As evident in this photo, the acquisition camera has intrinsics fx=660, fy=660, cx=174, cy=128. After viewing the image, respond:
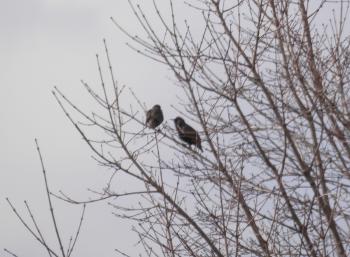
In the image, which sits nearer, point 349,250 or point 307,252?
point 307,252

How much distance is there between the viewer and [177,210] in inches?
191

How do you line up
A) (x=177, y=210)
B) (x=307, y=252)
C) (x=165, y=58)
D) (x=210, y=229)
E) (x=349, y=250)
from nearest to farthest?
(x=307, y=252) < (x=177, y=210) < (x=349, y=250) < (x=165, y=58) < (x=210, y=229)

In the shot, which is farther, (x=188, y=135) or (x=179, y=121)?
(x=179, y=121)

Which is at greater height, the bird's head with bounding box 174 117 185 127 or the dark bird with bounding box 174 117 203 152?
the bird's head with bounding box 174 117 185 127

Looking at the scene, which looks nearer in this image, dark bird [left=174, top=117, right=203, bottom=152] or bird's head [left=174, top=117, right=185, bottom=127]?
dark bird [left=174, top=117, right=203, bottom=152]

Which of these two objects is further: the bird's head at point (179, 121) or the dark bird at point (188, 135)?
the bird's head at point (179, 121)

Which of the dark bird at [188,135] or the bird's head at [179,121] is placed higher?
the bird's head at [179,121]

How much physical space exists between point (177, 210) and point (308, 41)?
249 cm

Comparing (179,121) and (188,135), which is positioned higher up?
(179,121)

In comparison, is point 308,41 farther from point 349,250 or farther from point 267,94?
point 349,250

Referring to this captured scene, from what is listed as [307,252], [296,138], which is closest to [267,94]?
[296,138]

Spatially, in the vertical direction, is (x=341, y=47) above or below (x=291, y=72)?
above

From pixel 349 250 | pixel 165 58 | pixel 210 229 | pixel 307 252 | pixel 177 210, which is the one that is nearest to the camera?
pixel 307 252

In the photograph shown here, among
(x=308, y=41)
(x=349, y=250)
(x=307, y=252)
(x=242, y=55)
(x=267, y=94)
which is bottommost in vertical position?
(x=307, y=252)
